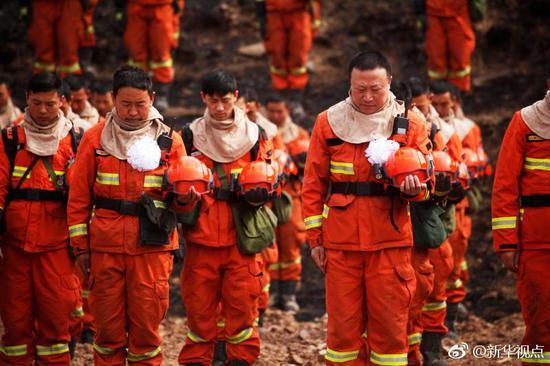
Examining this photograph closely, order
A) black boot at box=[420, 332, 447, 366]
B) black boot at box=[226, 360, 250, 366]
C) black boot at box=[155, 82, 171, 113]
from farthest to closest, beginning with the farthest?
black boot at box=[155, 82, 171, 113]
black boot at box=[420, 332, 447, 366]
black boot at box=[226, 360, 250, 366]

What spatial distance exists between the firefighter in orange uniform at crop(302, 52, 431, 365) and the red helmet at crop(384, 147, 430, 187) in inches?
7.5

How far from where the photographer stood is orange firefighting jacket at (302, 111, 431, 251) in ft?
20.0

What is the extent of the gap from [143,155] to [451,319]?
4.22 meters

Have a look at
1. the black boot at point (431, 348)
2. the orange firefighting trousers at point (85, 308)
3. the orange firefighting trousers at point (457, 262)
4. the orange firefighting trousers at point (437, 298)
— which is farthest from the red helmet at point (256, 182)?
the orange firefighting trousers at point (457, 262)

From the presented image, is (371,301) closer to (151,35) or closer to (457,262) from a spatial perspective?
(457,262)

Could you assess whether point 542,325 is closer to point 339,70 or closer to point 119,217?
point 119,217

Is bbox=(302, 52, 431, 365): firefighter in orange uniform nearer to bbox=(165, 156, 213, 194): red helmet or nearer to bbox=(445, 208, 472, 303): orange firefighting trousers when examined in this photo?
bbox=(165, 156, 213, 194): red helmet

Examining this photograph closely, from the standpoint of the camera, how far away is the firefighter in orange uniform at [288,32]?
1248cm

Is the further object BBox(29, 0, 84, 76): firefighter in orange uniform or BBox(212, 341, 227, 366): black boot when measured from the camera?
BBox(29, 0, 84, 76): firefighter in orange uniform

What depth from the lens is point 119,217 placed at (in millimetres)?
6352

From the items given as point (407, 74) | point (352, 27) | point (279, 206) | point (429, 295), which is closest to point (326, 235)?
point (429, 295)

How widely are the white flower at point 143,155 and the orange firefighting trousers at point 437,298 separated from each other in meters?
2.86

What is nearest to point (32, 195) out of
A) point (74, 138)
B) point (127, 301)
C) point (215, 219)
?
point (74, 138)

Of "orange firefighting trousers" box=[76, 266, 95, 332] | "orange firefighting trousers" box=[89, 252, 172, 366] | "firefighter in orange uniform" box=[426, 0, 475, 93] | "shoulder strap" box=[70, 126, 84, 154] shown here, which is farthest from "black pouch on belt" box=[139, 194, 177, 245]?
"firefighter in orange uniform" box=[426, 0, 475, 93]
